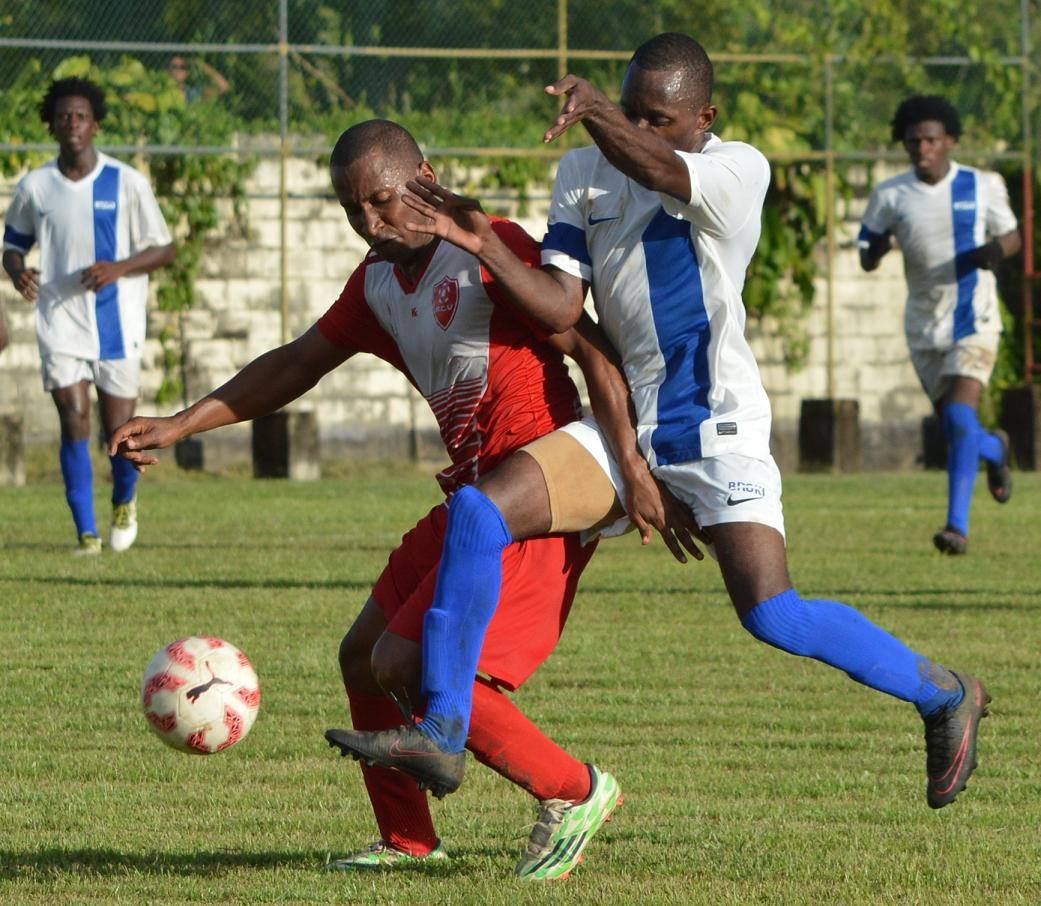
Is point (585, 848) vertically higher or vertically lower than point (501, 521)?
lower

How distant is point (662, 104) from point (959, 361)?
7440 mm

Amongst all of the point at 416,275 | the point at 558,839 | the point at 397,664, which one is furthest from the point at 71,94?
the point at 558,839

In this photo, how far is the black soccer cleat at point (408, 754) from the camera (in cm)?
416

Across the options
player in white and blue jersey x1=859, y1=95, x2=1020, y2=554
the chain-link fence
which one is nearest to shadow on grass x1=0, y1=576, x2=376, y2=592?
player in white and blue jersey x1=859, y1=95, x2=1020, y2=554

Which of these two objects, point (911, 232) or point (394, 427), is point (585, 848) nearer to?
point (911, 232)

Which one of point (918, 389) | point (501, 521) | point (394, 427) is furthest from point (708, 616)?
point (918, 389)

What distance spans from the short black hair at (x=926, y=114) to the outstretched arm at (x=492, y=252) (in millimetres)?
7512

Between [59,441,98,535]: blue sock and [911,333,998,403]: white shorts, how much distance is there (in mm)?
4626

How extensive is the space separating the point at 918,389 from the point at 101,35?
8035mm

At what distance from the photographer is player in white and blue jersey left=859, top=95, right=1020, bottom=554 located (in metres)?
11.6

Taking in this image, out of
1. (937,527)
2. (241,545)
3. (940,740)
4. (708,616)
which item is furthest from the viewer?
(937,527)

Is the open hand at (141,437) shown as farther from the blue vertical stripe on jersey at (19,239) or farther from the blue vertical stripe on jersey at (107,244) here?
the blue vertical stripe on jersey at (19,239)

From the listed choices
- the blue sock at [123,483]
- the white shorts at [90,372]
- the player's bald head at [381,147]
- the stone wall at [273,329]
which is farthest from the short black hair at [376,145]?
the stone wall at [273,329]

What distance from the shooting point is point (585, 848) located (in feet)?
15.9
